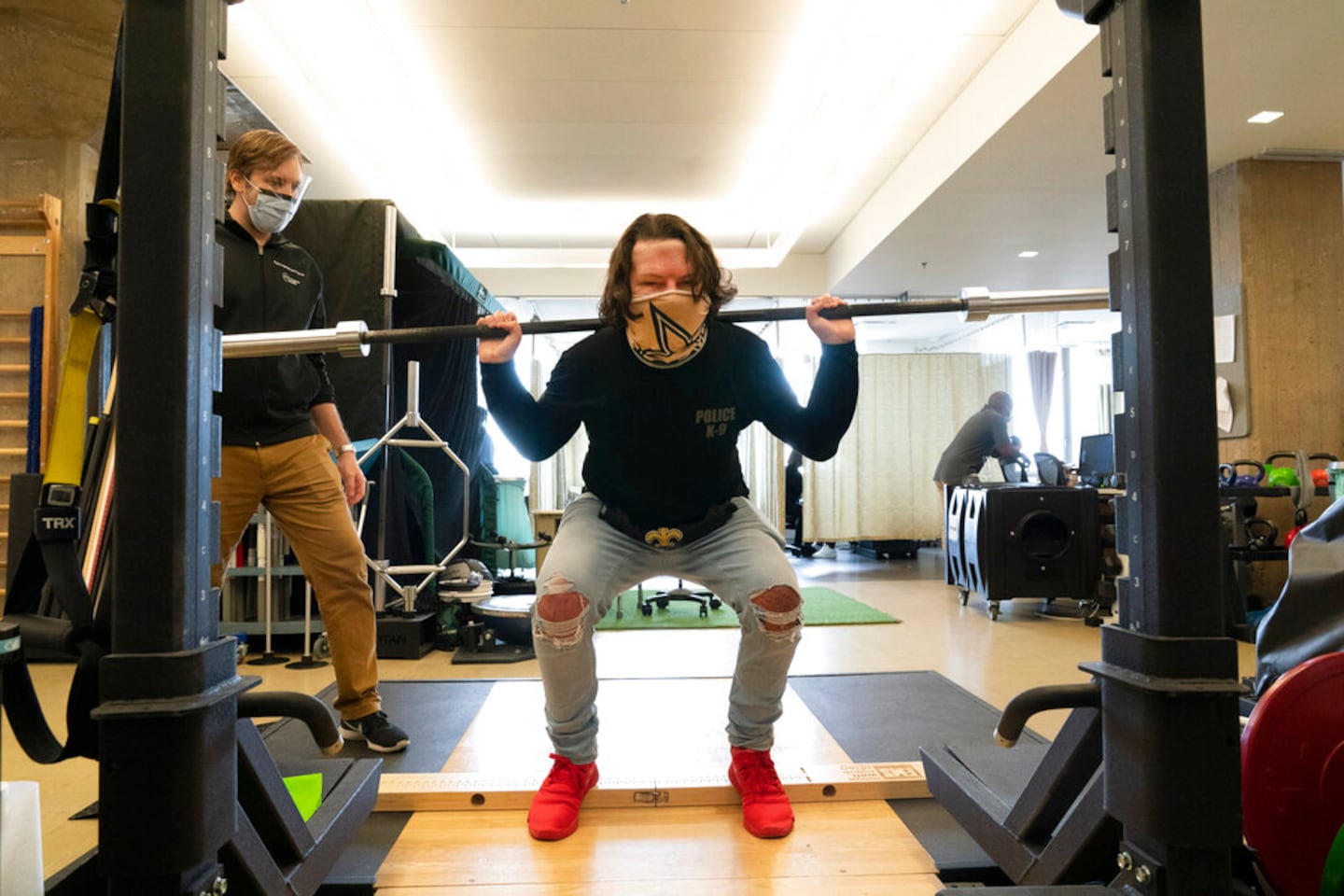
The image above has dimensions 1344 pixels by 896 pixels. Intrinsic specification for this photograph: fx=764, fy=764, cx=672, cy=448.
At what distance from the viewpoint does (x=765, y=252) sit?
7.45 metres

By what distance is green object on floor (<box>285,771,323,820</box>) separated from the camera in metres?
1.27

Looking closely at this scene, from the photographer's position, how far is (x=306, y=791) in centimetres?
133

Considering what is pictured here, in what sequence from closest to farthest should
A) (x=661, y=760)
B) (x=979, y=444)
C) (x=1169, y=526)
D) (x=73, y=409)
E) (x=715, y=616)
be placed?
(x=1169, y=526) → (x=73, y=409) → (x=661, y=760) → (x=715, y=616) → (x=979, y=444)

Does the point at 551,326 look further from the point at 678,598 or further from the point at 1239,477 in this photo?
the point at 1239,477

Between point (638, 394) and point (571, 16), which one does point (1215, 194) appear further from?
point (638, 394)

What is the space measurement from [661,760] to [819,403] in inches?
34.5

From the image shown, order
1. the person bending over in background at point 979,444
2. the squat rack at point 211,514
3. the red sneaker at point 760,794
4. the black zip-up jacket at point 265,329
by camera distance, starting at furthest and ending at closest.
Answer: the person bending over in background at point 979,444
the black zip-up jacket at point 265,329
the red sneaker at point 760,794
the squat rack at point 211,514

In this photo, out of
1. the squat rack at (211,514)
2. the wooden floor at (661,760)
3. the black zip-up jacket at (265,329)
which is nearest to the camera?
the squat rack at (211,514)

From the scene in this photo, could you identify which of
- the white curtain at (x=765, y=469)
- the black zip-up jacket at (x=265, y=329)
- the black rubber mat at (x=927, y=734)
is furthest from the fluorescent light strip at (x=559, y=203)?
the black rubber mat at (x=927, y=734)

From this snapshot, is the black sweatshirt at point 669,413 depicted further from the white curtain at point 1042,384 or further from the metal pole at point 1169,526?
the white curtain at point 1042,384

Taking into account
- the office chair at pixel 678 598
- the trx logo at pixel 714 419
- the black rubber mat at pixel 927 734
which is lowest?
the office chair at pixel 678 598

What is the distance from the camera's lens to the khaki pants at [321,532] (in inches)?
68.1

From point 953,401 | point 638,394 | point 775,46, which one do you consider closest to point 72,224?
point 775,46

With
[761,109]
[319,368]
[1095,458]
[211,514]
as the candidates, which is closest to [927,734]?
[211,514]
